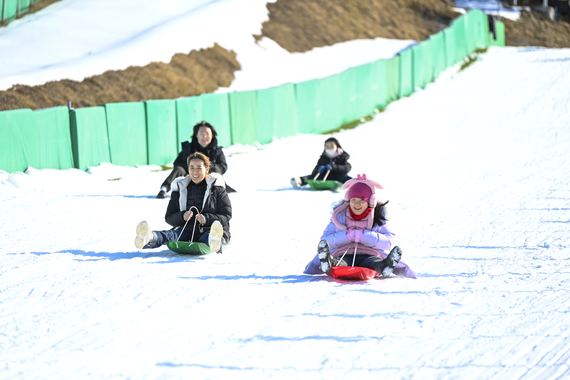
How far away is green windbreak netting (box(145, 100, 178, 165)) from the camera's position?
15.1m

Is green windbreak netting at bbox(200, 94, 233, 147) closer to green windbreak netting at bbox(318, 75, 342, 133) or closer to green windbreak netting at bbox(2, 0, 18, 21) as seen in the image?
green windbreak netting at bbox(318, 75, 342, 133)

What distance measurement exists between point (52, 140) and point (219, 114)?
4888mm

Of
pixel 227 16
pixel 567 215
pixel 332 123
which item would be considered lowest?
pixel 567 215

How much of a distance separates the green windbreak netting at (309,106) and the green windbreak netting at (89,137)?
23.0 ft

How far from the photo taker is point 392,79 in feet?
82.1

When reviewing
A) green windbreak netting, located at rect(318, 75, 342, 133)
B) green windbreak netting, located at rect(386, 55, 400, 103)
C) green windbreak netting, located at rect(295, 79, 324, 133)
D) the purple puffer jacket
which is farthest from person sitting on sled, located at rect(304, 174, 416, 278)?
green windbreak netting, located at rect(386, 55, 400, 103)

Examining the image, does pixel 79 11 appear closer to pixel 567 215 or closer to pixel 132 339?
pixel 567 215

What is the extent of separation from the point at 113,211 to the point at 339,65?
885 inches

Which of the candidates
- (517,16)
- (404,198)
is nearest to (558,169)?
(404,198)

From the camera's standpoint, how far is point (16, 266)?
6.83 meters

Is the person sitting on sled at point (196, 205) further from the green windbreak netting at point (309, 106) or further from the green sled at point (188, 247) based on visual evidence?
the green windbreak netting at point (309, 106)

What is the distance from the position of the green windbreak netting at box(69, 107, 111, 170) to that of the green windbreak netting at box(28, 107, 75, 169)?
0.37ft

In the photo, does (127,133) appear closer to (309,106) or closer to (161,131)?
(161,131)

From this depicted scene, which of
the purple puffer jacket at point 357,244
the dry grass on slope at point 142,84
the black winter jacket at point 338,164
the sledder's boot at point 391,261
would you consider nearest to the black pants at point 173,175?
the black winter jacket at point 338,164
